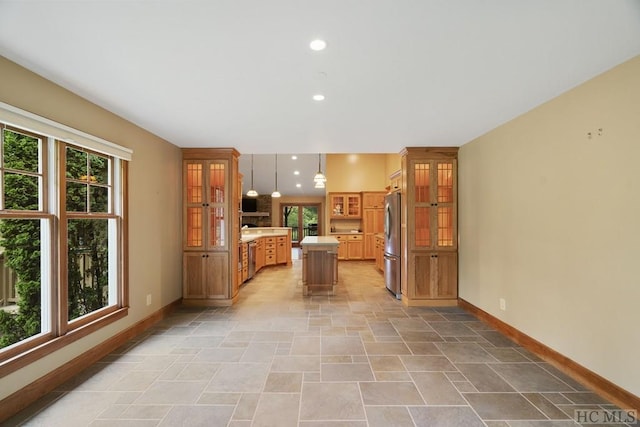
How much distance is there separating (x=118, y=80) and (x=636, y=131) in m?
3.79

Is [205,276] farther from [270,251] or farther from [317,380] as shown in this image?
[270,251]

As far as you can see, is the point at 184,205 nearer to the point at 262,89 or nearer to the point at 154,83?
the point at 154,83

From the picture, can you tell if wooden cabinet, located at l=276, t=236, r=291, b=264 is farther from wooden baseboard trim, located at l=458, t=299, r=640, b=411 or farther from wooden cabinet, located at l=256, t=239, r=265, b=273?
wooden baseboard trim, located at l=458, t=299, r=640, b=411

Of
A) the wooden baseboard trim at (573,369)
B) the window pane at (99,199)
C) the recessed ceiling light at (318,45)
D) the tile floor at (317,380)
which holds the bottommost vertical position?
the tile floor at (317,380)

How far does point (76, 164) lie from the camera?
2635 mm

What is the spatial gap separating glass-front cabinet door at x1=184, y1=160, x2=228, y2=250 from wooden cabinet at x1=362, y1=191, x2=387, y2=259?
5454mm

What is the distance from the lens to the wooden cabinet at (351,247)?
896cm

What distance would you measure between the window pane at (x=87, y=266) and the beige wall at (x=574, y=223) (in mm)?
4369

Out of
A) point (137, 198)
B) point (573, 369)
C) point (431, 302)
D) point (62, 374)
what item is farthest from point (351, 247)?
point (62, 374)

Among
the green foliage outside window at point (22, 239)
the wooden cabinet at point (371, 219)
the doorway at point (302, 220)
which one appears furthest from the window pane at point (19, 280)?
the doorway at point (302, 220)

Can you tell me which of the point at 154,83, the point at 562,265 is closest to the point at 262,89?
the point at 154,83

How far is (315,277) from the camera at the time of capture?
16.7 feet

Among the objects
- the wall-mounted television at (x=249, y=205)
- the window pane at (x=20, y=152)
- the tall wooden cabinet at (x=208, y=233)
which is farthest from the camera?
the wall-mounted television at (x=249, y=205)

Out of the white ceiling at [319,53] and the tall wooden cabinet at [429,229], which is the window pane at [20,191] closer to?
the white ceiling at [319,53]
